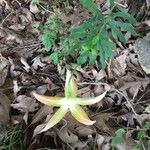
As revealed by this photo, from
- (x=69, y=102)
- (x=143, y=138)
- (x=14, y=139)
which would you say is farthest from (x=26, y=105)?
(x=143, y=138)

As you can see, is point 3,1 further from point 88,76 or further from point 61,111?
point 61,111

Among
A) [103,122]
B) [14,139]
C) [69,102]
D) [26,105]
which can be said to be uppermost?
[69,102]

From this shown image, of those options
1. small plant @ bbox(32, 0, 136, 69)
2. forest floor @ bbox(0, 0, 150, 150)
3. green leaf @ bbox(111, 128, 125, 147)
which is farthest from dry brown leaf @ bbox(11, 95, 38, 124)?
green leaf @ bbox(111, 128, 125, 147)

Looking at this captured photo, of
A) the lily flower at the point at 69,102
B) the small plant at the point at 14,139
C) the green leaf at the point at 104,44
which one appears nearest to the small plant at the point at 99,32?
the green leaf at the point at 104,44

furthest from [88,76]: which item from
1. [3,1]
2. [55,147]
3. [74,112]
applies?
[3,1]

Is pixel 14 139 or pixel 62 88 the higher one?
pixel 62 88

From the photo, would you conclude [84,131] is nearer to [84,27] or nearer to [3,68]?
[84,27]

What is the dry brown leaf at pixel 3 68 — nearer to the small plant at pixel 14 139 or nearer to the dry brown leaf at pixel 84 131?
the small plant at pixel 14 139

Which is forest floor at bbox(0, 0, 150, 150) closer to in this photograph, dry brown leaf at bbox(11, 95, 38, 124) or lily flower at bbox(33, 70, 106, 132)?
dry brown leaf at bbox(11, 95, 38, 124)

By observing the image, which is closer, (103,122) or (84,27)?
(84,27)
